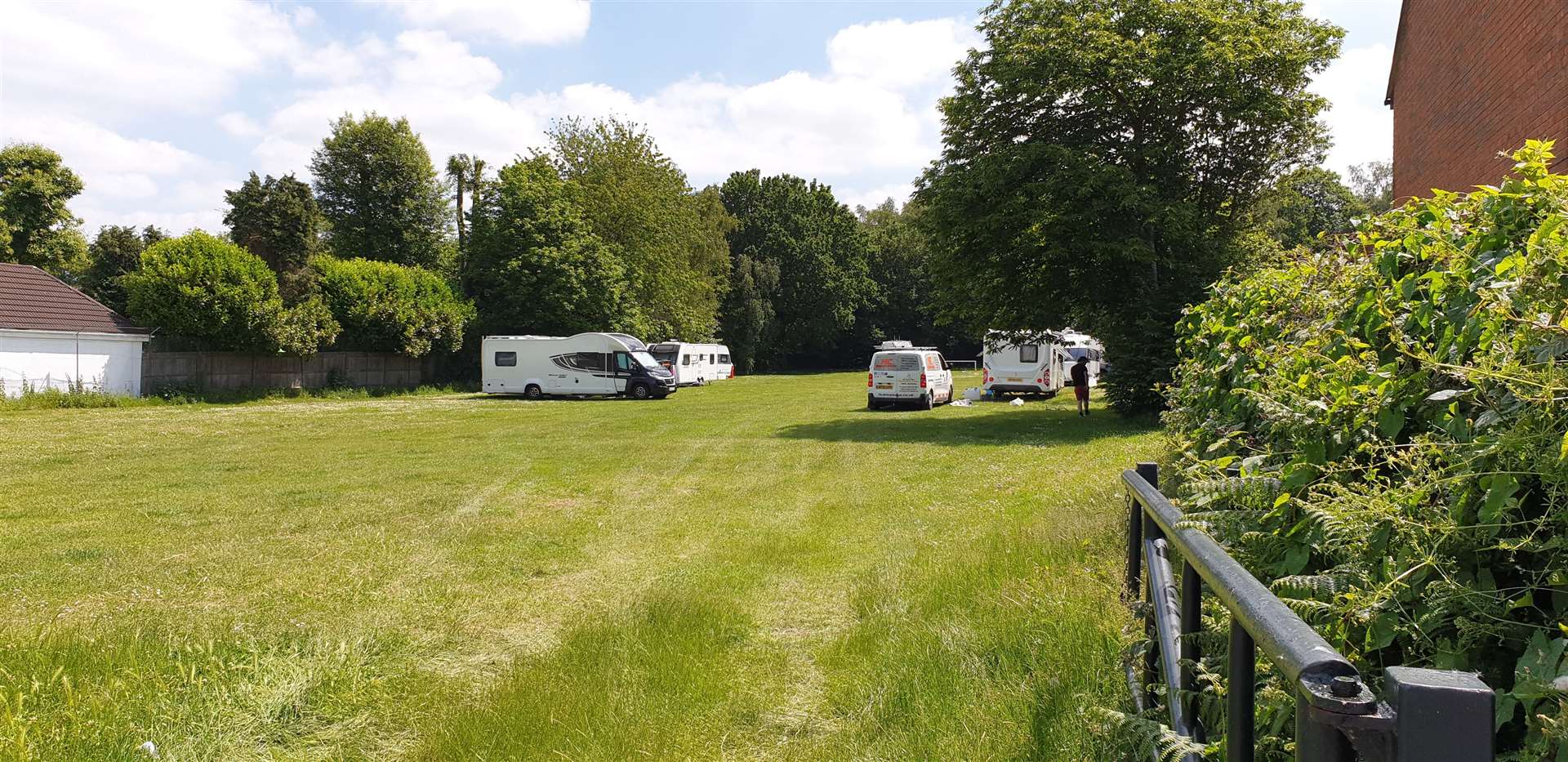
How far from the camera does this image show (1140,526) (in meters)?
3.62

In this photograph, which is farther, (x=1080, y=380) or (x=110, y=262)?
(x=110, y=262)

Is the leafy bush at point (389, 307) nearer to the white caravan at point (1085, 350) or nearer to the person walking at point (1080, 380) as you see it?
the white caravan at point (1085, 350)

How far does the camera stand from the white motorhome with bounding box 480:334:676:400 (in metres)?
32.9

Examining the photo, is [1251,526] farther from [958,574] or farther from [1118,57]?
[1118,57]

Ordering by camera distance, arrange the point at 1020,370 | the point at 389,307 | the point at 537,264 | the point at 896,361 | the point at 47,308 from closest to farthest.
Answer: the point at 896,361
the point at 47,308
the point at 1020,370
the point at 389,307
the point at 537,264

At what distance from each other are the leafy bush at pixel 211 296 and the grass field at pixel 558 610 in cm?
1801

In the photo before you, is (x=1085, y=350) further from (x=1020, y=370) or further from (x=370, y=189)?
(x=370, y=189)

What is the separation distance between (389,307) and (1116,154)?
28.4 meters

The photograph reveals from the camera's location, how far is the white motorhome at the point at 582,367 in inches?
1294

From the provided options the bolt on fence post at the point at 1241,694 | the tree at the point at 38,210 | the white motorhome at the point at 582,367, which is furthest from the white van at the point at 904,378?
the tree at the point at 38,210

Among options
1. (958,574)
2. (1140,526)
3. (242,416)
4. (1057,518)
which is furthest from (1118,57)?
(242,416)

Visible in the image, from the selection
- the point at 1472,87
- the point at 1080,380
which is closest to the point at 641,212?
the point at 1080,380

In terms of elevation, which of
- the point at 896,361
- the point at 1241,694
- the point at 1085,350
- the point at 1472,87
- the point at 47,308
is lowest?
the point at 1241,694

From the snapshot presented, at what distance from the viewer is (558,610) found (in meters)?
6.13
